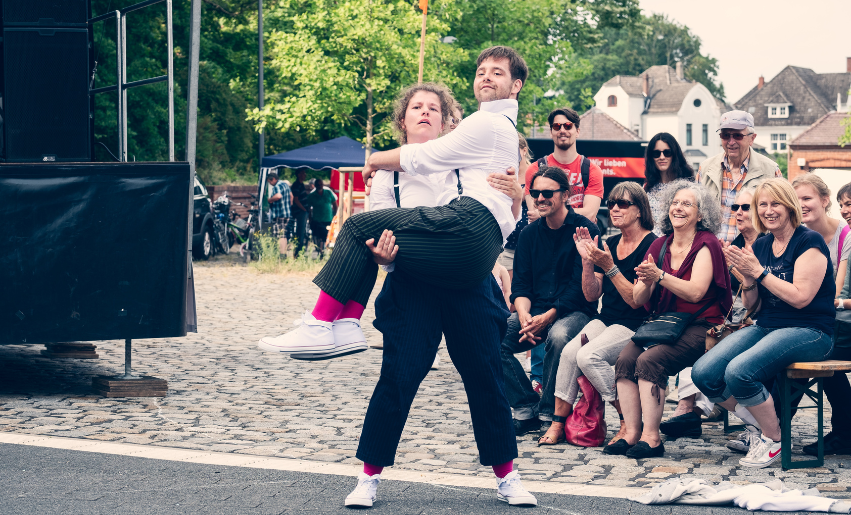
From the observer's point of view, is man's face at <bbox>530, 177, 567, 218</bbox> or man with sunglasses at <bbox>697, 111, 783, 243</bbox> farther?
man with sunglasses at <bbox>697, 111, 783, 243</bbox>

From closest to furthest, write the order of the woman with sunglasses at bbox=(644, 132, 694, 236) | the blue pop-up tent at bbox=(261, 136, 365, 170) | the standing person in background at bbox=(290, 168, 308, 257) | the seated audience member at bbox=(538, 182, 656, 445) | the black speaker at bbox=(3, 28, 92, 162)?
the seated audience member at bbox=(538, 182, 656, 445) < the woman with sunglasses at bbox=(644, 132, 694, 236) < the black speaker at bbox=(3, 28, 92, 162) < the standing person in background at bbox=(290, 168, 308, 257) < the blue pop-up tent at bbox=(261, 136, 365, 170)

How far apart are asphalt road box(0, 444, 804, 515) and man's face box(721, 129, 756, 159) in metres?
3.29

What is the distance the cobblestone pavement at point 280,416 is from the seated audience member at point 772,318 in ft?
1.12

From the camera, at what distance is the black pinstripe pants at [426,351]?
4.52 metres

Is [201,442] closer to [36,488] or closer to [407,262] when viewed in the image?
[36,488]

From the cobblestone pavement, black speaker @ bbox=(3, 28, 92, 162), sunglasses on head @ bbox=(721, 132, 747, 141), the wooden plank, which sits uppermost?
black speaker @ bbox=(3, 28, 92, 162)

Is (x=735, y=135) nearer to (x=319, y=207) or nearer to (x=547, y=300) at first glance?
(x=547, y=300)

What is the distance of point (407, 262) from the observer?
423cm

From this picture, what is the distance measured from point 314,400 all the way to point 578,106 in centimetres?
10193

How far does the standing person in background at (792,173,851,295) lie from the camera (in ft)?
20.8

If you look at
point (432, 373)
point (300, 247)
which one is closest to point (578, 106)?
point (300, 247)

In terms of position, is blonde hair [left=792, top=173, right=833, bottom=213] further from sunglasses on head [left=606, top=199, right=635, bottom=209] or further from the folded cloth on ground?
the folded cloth on ground

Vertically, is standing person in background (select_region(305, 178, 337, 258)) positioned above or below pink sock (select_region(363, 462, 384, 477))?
above

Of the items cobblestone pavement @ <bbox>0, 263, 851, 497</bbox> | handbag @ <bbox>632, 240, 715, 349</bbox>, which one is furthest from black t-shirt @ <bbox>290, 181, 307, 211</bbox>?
handbag @ <bbox>632, 240, 715, 349</bbox>
